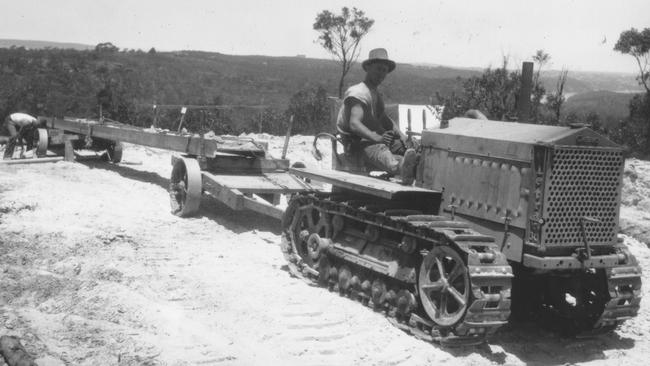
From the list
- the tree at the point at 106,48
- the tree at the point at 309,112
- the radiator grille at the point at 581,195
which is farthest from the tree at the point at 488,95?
the tree at the point at 106,48

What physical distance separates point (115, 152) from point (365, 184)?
404 inches

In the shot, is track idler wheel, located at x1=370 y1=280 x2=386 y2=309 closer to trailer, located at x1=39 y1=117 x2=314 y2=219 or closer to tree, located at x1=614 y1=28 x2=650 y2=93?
trailer, located at x1=39 y1=117 x2=314 y2=219

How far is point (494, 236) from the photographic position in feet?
20.8

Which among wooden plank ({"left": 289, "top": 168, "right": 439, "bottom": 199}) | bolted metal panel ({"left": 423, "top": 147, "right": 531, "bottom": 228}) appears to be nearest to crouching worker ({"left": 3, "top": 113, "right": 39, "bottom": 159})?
wooden plank ({"left": 289, "top": 168, "right": 439, "bottom": 199})

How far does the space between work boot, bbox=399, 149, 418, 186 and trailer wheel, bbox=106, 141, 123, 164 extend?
1013 cm

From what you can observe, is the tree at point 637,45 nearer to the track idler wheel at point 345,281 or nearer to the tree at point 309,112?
the tree at point 309,112

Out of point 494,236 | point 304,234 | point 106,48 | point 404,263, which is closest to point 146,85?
point 106,48

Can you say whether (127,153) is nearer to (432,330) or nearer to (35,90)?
(432,330)

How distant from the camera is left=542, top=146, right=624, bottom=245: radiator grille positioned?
607 centimetres

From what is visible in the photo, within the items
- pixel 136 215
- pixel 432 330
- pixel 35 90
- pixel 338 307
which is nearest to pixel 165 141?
pixel 136 215

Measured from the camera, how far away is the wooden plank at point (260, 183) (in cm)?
1022

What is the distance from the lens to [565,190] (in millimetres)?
6137

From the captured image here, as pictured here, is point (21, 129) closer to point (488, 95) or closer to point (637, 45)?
point (488, 95)

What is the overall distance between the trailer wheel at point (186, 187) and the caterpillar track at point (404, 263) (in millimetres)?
2139
